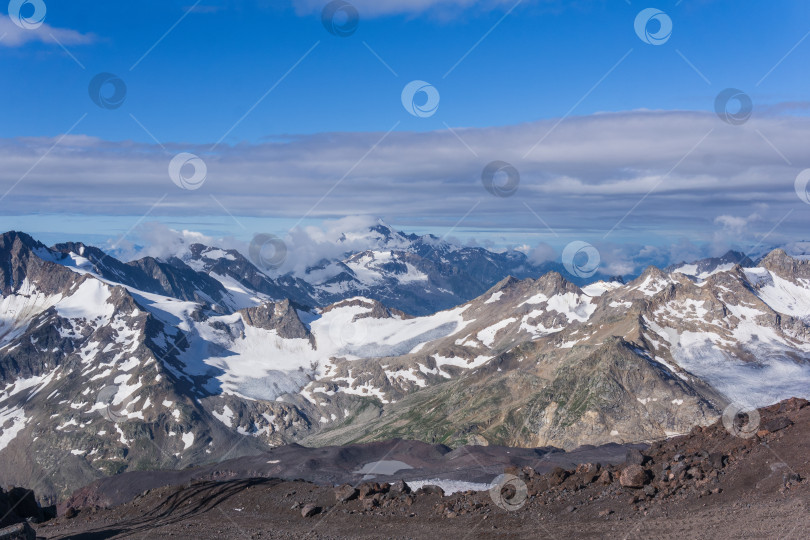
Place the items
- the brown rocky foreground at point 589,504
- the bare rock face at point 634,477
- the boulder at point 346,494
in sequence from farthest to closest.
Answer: the boulder at point 346,494 < the bare rock face at point 634,477 < the brown rocky foreground at point 589,504

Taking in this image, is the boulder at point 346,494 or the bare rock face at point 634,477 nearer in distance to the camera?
the bare rock face at point 634,477

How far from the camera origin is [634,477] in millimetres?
33094

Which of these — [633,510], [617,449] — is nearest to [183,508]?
[633,510]

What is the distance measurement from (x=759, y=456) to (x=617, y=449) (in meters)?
69.5

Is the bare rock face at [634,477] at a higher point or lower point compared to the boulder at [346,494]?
lower

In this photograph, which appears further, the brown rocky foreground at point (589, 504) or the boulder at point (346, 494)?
the boulder at point (346, 494)

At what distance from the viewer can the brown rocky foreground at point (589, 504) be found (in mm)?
28844

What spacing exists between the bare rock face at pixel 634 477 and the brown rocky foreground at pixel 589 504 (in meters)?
0.05

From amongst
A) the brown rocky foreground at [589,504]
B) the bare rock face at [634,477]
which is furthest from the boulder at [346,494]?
the bare rock face at [634,477]

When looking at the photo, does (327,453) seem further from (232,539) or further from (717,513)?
(717,513)

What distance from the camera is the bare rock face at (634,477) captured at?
3288 cm

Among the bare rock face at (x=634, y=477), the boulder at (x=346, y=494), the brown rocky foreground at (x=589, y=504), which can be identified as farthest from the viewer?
the boulder at (x=346, y=494)

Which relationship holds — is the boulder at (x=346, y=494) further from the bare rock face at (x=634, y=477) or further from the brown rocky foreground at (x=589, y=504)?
the bare rock face at (x=634, y=477)

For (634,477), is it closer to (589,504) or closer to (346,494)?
(589,504)
